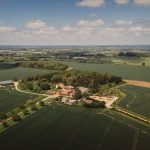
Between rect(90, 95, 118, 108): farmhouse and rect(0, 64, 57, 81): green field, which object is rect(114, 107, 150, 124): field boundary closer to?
rect(90, 95, 118, 108): farmhouse

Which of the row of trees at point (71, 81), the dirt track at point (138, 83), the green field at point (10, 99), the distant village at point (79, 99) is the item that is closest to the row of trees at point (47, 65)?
the row of trees at point (71, 81)

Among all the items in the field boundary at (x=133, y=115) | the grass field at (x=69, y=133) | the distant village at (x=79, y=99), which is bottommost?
the grass field at (x=69, y=133)

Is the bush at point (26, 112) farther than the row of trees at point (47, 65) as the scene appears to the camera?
No

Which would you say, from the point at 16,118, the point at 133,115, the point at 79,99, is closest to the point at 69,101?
the point at 79,99

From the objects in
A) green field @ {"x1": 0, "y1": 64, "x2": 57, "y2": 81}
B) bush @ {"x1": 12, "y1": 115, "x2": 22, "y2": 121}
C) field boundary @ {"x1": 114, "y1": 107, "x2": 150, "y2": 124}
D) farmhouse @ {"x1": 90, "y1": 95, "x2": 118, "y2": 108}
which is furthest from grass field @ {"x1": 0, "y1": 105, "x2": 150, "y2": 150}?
green field @ {"x1": 0, "y1": 64, "x2": 57, "y2": 81}

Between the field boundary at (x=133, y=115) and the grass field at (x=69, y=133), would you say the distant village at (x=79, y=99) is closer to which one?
the field boundary at (x=133, y=115)

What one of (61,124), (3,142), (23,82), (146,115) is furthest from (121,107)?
(23,82)
